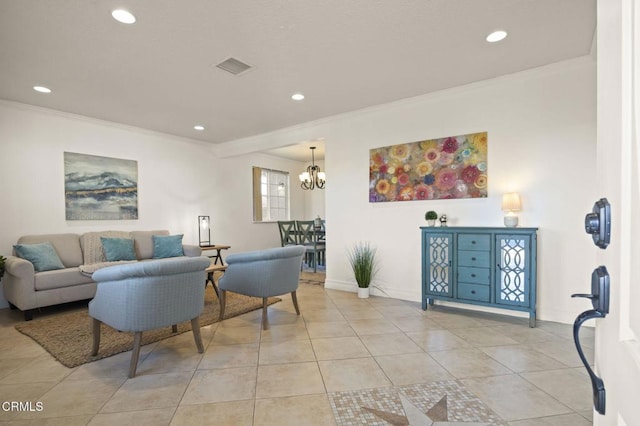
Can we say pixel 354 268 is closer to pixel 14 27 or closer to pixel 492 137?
pixel 492 137

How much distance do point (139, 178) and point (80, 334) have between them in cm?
293

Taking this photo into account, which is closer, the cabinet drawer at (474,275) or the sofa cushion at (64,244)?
the cabinet drawer at (474,275)

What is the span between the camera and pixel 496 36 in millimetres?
2604

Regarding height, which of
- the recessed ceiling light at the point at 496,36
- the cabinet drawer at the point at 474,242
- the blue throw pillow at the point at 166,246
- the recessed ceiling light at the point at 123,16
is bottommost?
the blue throw pillow at the point at 166,246

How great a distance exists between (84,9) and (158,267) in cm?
189

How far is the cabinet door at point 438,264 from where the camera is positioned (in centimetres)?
346

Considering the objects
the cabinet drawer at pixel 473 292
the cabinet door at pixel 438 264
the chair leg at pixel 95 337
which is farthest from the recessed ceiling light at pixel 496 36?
the chair leg at pixel 95 337

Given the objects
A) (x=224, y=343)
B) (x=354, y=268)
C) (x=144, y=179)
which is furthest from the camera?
(x=144, y=179)

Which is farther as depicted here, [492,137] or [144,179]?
[144,179]

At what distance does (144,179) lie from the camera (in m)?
5.26

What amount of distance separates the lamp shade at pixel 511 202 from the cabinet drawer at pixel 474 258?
50cm

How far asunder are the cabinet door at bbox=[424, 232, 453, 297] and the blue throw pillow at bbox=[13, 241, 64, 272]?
4.44 meters

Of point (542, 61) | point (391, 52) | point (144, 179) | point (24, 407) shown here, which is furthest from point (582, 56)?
point (144, 179)

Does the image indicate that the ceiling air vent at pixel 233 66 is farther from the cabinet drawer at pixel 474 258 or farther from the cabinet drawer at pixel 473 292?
the cabinet drawer at pixel 473 292
